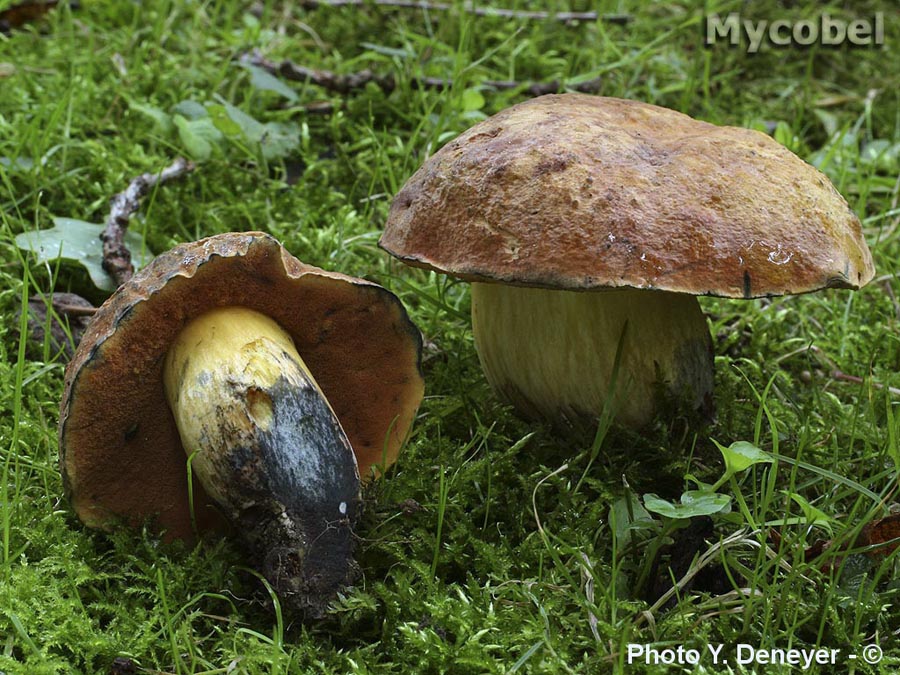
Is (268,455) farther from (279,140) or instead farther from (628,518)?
(279,140)

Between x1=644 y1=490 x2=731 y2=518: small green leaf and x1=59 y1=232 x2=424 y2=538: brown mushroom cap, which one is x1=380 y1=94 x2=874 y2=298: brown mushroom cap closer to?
x1=59 y1=232 x2=424 y2=538: brown mushroom cap

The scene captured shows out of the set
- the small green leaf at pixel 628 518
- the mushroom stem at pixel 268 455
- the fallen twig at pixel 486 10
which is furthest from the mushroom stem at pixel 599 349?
the fallen twig at pixel 486 10

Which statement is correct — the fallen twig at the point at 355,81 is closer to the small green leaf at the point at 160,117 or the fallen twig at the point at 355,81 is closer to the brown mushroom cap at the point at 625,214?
the small green leaf at the point at 160,117

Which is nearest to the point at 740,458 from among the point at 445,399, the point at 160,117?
the point at 445,399

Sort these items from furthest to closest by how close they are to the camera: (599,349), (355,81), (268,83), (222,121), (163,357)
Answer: (355,81), (268,83), (222,121), (599,349), (163,357)

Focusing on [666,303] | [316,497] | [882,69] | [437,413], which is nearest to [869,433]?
[666,303]

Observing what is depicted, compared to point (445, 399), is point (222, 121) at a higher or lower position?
higher
